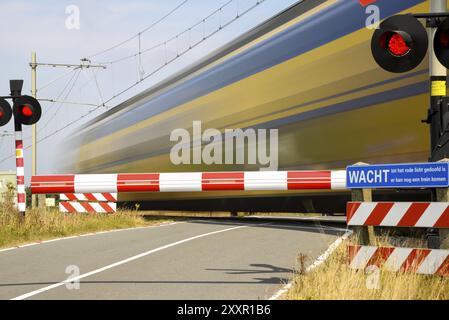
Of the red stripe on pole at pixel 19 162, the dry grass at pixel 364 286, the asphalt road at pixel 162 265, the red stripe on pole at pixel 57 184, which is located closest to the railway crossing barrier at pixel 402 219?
the dry grass at pixel 364 286

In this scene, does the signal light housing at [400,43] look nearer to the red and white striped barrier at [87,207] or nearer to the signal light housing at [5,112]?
the signal light housing at [5,112]

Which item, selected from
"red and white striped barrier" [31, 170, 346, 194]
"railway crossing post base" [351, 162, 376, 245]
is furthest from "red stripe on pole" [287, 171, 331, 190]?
"railway crossing post base" [351, 162, 376, 245]

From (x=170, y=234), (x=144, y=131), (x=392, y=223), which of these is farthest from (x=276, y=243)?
(x=144, y=131)

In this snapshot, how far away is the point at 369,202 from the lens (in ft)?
23.3

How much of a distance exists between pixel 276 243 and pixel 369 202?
16.3 ft

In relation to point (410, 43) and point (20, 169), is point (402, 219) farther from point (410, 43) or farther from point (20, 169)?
point (20, 169)

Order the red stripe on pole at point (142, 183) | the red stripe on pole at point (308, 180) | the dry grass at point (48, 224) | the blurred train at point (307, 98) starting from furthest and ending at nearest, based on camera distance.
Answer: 1. the red stripe on pole at point (142, 183)
2. the red stripe on pole at point (308, 180)
3. the dry grass at point (48, 224)
4. the blurred train at point (307, 98)

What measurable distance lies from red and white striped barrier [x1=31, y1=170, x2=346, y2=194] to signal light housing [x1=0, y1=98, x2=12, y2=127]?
13.0 feet

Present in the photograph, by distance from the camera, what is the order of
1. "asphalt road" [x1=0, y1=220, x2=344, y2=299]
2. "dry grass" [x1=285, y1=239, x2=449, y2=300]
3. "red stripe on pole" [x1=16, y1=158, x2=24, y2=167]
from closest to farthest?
"dry grass" [x1=285, y1=239, x2=449, y2=300]
"asphalt road" [x1=0, y1=220, x2=344, y2=299]
"red stripe on pole" [x1=16, y1=158, x2=24, y2=167]

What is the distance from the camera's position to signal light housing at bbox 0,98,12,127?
1424cm

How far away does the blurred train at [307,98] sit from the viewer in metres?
12.1

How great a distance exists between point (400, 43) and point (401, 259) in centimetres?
225

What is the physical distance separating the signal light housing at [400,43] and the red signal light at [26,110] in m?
9.11

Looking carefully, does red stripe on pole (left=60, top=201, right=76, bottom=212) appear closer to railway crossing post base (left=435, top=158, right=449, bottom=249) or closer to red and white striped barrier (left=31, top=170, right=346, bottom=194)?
red and white striped barrier (left=31, top=170, right=346, bottom=194)
